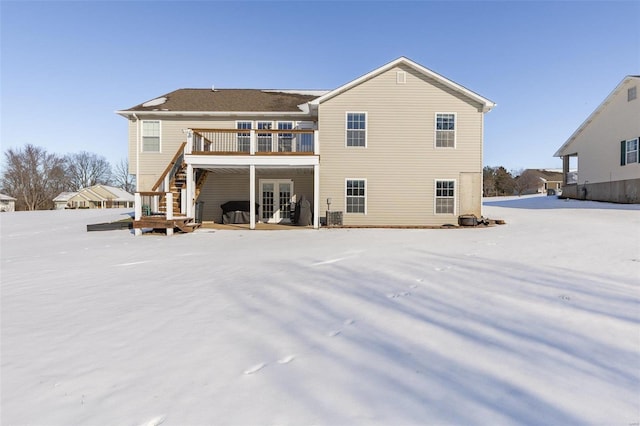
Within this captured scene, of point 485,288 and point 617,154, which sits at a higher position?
point 617,154

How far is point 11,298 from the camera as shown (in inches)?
193

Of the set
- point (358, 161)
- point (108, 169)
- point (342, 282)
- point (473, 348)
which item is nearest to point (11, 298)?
point (342, 282)

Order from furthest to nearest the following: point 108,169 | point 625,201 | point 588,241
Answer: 1. point 108,169
2. point 625,201
3. point 588,241

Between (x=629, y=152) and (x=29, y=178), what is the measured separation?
74845 mm

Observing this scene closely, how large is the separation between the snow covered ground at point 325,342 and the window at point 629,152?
52.3 ft

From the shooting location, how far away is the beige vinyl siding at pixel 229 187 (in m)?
16.7

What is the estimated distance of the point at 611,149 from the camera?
20406mm

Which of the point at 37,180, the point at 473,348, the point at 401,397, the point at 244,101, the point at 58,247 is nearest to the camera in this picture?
the point at 401,397

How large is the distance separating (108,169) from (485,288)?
90036 millimetres

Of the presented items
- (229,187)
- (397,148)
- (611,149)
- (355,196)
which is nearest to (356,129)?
(397,148)

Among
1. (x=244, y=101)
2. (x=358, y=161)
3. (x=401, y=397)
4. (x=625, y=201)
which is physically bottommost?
(x=401, y=397)

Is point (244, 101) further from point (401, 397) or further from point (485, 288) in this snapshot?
point (401, 397)

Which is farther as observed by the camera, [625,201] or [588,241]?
[625,201]

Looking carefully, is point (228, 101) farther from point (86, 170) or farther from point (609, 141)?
point (86, 170)
